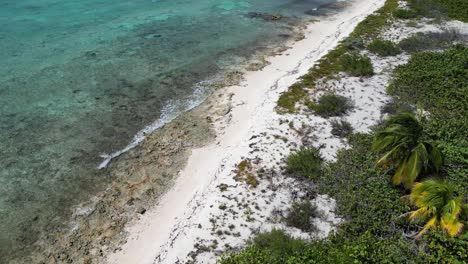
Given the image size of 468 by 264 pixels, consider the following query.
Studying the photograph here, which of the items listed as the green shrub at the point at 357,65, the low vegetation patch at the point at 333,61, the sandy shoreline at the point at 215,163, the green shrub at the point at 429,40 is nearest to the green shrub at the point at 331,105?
the low vegetation patch at the point at 333,61

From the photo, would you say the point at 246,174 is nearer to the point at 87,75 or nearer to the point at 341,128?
the point at 341,128

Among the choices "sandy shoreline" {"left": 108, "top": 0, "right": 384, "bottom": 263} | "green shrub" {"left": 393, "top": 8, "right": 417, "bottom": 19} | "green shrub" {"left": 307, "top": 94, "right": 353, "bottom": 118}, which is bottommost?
"sandy shoreline" {"left": 108, "top": 0, "right": 384, "bottom": 263}

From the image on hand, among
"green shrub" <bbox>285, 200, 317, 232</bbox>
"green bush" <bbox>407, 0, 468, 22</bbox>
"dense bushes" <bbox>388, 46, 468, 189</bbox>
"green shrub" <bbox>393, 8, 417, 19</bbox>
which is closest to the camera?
"green shrub" <bbox>285, 200, 317, 232</bbox>

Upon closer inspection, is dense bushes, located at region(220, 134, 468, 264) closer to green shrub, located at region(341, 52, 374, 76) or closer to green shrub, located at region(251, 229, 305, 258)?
green shrub, located at region(251, 229, 305, 258)

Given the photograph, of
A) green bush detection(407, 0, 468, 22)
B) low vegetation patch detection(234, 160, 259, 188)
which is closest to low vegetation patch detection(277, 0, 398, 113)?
green bush detection(407, 0, 468, 22)

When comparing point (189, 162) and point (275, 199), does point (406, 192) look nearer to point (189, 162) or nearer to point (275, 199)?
point (275, 199)

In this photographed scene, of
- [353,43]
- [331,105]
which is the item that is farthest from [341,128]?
[353,43]

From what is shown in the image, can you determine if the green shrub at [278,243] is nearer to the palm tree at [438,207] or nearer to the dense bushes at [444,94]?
the palm tree at [438,207]
